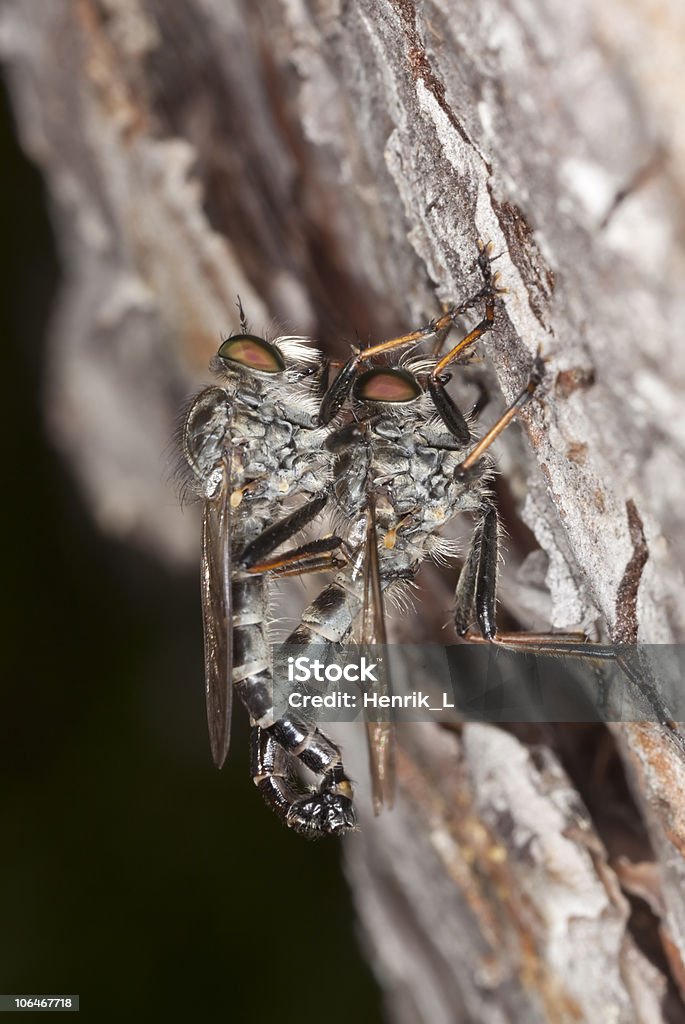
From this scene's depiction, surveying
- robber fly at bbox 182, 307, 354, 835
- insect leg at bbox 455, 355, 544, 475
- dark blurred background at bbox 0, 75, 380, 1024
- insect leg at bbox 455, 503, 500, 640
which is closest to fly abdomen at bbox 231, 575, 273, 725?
robber fly at bbox 182, 307, 354, 835

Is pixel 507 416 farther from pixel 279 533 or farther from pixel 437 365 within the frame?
pixel 279 533

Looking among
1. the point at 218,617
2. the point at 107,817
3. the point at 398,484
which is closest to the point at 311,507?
the point at 398,484

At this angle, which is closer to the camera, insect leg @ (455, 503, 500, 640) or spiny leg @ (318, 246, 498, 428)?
spiny leg @ (318, 246, 498, 428)

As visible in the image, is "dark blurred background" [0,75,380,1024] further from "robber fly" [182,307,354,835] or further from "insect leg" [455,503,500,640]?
"insect leg" [455,503,500,640]

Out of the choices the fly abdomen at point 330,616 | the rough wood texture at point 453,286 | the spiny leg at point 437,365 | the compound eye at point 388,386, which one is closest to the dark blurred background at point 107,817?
the rough wood texture at point 453,286

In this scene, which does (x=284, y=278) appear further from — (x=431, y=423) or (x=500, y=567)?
(x=500, y=567)

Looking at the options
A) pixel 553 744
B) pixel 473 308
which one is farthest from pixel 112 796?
pixel 473 308
